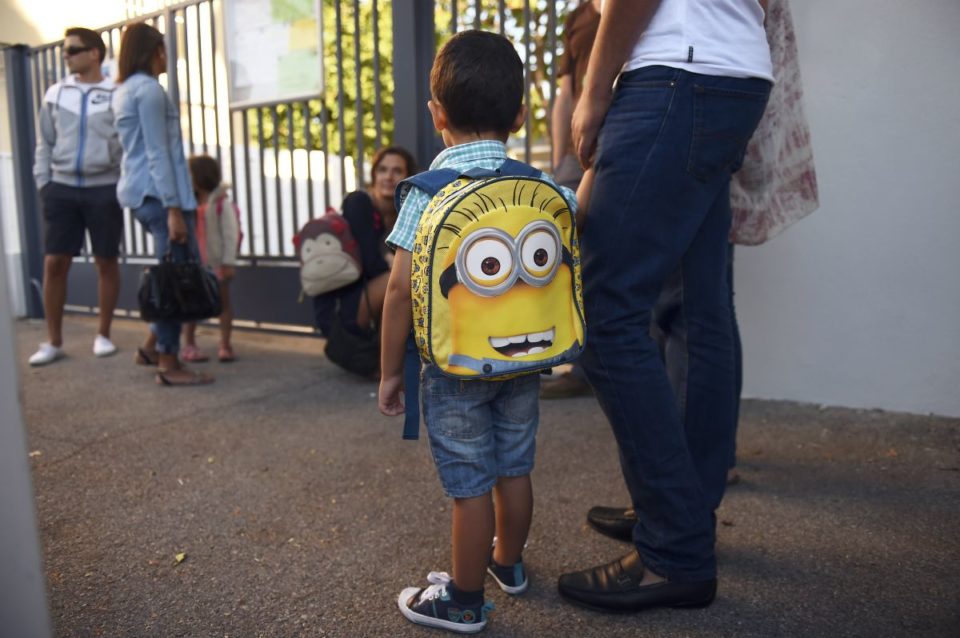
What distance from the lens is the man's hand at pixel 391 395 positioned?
1.71 meters

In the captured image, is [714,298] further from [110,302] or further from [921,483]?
[110,302]

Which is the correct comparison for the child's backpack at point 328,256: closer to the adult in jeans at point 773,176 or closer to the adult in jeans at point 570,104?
the adult in jeans at point 570,104

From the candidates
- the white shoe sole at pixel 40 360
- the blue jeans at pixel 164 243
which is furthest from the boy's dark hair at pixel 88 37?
the white shoe sole at pixel 40 360

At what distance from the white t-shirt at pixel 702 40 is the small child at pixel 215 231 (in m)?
3.73

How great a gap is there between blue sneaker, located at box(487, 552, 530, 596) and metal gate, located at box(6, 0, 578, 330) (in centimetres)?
264

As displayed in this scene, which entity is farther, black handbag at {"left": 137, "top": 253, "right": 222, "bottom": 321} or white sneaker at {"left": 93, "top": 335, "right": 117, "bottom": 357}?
white sneaker at {"left": 93, "top": 335, "right": 117, "bottom": 357}

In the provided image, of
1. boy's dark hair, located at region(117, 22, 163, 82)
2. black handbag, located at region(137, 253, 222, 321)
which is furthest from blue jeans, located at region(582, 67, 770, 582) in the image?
boy's dark hair, located at region(117, 22, 163, 82)

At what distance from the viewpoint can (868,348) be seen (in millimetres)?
3270

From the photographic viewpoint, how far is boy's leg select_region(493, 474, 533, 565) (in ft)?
5.92

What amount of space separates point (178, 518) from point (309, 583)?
2.26ft

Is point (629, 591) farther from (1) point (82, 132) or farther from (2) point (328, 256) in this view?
(1) point (82, 132)

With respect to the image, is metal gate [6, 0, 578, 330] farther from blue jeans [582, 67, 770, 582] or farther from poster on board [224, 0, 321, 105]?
blue jeans [582, 67, 770, 582]

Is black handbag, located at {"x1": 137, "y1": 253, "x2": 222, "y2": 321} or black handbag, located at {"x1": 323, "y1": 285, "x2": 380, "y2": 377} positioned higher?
black handbag, located at {"x1": 137, "y1": 253, "x2": 222, "y2": 321}

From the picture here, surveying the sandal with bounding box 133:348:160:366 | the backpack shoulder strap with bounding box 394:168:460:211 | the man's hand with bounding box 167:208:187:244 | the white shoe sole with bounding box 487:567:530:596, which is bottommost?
the sandal with bounding box 133:348:160:366
